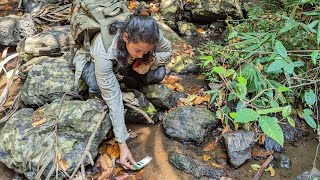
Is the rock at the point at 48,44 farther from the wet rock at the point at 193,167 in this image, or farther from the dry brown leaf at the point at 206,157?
the dry brown leaf at the point at 206,157

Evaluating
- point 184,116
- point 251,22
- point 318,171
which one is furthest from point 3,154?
point 251,22

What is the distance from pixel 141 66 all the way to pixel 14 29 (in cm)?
222

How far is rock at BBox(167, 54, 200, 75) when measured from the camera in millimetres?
3590

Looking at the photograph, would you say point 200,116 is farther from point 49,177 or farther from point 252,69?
point 49,177

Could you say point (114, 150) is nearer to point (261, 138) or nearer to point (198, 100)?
point (198, 100)

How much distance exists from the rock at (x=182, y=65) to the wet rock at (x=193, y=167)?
1146 mm

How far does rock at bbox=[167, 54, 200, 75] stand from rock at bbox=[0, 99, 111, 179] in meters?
1.14

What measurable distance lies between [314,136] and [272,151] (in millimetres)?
450

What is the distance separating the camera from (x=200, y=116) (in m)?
2.93

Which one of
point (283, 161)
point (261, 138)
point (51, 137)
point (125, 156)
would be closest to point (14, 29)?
point (51, 137)

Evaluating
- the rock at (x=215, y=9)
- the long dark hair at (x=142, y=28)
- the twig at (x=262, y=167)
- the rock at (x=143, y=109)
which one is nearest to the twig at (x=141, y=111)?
the rock at (x=143, y=109)

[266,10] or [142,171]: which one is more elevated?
[266,10]

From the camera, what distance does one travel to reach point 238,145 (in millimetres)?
2719

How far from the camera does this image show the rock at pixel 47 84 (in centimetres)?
297
